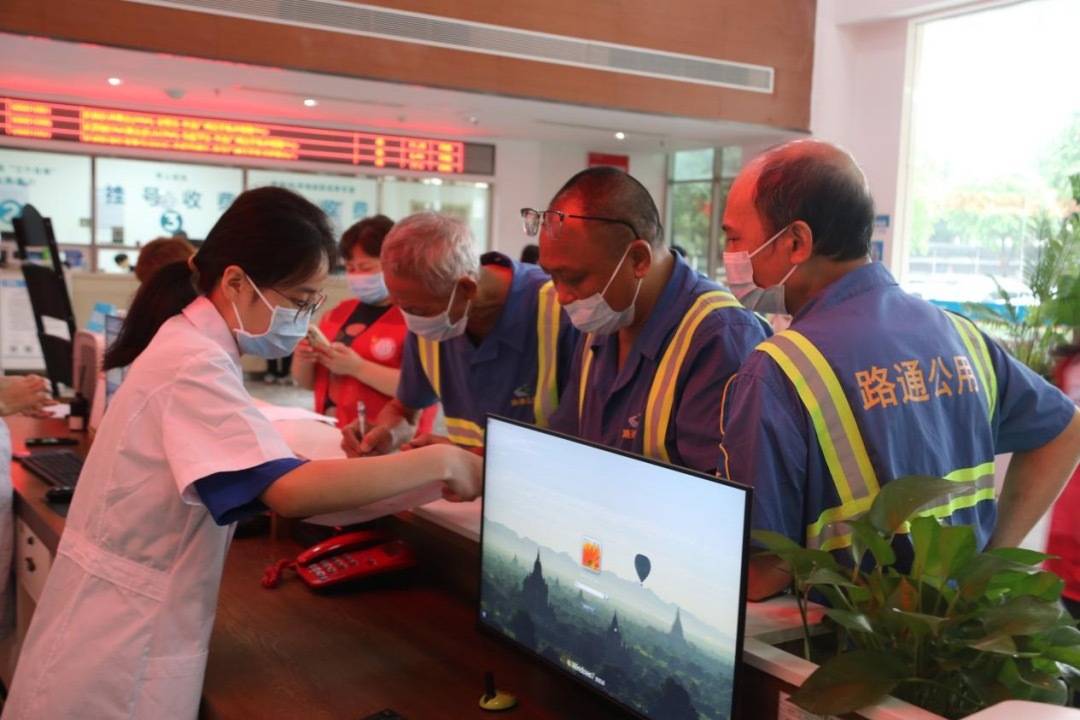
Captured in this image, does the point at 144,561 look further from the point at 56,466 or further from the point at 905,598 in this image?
the point at 56,466

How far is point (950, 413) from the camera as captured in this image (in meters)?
1.57

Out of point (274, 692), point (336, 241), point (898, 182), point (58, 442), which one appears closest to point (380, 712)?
point (274, 692)

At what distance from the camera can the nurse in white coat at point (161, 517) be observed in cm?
146

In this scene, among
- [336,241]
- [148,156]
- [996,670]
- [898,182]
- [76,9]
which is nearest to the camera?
[996,670]

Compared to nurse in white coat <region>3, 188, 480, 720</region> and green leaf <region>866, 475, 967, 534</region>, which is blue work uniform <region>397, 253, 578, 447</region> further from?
green leaf <region>866, 475, 967, 534</region>

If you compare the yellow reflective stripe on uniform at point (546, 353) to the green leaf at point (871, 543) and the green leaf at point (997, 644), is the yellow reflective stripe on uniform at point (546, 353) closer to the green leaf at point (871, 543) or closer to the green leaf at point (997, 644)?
the green leaf at point (871, 543)

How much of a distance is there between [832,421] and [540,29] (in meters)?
6.02

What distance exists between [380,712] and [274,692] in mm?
208

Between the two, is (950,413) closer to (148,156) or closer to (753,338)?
(753,338)

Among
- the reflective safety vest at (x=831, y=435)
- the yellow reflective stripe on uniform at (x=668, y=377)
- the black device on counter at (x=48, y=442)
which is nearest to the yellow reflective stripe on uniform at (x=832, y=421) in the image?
the reflective safety vest at (x=831, y=435)

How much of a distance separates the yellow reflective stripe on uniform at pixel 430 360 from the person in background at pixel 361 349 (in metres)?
0.48

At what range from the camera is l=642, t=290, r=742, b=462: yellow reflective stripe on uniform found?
1955 millimetres

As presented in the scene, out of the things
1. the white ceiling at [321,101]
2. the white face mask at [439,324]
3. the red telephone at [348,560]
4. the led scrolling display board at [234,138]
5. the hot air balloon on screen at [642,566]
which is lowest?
the red telephone at [348,560]

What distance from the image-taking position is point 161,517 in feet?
4.96
